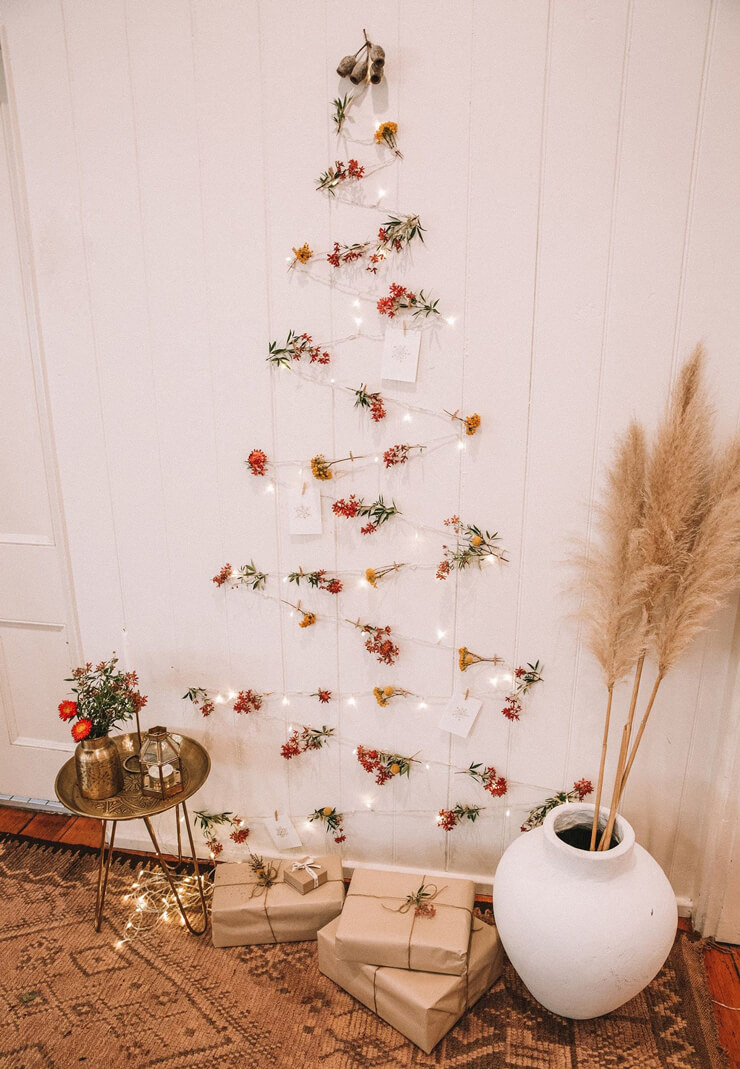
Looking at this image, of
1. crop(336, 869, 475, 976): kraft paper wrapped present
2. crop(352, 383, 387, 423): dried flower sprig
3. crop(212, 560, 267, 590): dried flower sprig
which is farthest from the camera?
crop(212, 560, 267, 590): dried flower sprig

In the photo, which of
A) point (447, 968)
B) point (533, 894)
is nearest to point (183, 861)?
point (447, 968)

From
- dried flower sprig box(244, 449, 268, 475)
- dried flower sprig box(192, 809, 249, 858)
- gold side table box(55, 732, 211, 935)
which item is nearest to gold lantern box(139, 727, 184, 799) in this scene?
gold side table box(55, 732, 211, 935)

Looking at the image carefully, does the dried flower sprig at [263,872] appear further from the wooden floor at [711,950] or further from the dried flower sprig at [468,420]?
the dried flower sprig at [468,420]

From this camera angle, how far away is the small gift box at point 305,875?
189 cm

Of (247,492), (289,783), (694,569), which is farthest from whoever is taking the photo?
(289,783)

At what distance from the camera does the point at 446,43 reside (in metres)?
1.53

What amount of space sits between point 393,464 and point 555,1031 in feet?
4.74

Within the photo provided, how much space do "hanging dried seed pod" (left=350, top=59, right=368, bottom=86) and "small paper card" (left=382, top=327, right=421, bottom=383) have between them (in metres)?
0.55

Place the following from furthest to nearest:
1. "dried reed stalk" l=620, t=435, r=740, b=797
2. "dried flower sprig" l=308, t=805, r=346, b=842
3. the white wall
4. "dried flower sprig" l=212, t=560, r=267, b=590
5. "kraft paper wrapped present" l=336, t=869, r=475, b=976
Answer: "dried flower sprig" l=308, t=805, r=346, b=842 < "dried flower sprig" l=212, t=560, r=267, b=590 < "kraft paper wrapped present" l=336, t=869, r=475, b=976 < the white wall < "dried reed stalk" l=620, t=435, r=740, b=797

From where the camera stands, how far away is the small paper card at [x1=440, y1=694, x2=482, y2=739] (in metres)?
1.89

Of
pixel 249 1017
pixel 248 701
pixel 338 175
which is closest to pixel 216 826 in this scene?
pixel 248 701

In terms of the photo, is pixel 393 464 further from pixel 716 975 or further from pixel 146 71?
pixel 716 975

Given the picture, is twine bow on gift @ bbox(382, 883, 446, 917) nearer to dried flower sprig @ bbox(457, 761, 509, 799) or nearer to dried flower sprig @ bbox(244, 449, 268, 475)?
dried flower sprig @ bbox(457, 761, 509, 799)

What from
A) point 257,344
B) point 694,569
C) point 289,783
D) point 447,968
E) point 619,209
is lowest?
point 447,968
